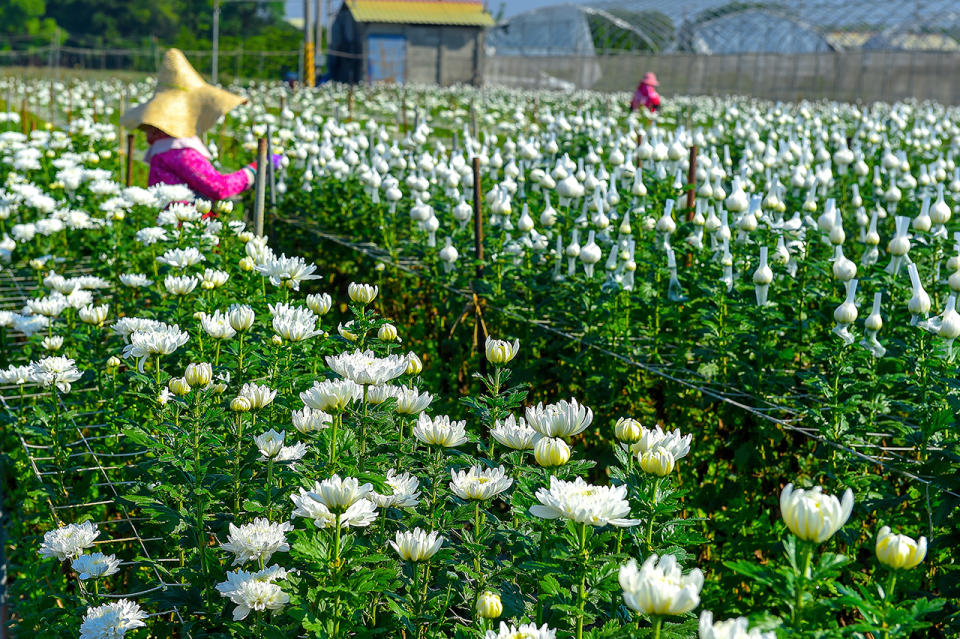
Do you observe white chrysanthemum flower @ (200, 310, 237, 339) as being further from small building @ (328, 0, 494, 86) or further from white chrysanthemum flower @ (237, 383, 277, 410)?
small building @ (328, 0, 494, 86)

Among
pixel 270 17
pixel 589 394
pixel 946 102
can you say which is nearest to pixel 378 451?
pixel 589 394

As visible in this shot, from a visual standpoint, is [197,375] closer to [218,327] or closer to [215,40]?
[218,327]

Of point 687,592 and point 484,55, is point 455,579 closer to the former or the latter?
point 687,592

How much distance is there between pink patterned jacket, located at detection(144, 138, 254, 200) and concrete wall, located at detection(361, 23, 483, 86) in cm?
3141

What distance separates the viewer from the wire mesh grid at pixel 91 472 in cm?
284

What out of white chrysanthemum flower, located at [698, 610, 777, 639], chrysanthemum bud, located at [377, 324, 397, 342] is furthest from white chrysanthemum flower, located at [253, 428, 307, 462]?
white chrysanthemum flower, located at [698, 610, 777, 639]

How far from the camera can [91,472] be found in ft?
11.4

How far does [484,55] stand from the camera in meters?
37.9

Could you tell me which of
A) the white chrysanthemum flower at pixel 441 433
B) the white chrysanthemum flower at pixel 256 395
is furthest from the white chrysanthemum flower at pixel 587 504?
the white chrysanthemum flower at pixel 256 395

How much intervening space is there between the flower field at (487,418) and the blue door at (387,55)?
3032 cm

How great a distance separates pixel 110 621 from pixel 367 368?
28.7 inches

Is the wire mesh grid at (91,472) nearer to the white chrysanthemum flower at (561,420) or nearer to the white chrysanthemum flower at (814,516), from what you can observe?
the white chrysanthemum flower at (561,420)

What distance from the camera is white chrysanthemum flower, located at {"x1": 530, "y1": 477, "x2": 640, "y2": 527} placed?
1.60 metres

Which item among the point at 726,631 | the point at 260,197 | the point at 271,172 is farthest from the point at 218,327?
the point at 271,172
